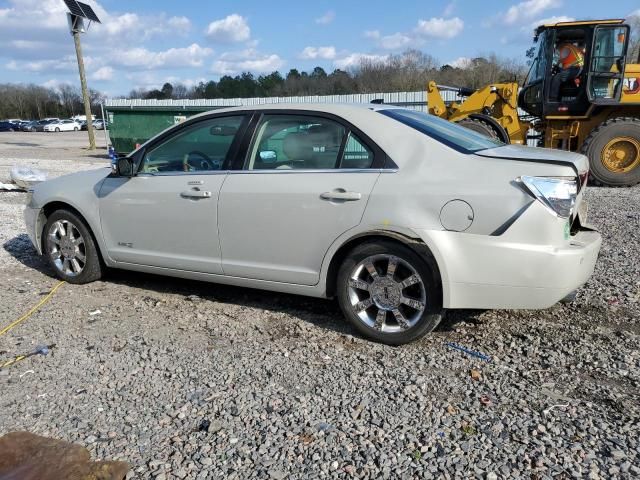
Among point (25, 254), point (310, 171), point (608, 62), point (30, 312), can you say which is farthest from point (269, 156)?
point (608, 62)

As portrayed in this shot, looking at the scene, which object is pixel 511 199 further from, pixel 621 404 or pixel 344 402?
pixel 344 402

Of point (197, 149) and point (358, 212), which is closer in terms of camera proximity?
point (358, 212)

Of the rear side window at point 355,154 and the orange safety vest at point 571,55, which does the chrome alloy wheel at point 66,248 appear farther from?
the orange safety vest at point 571,55

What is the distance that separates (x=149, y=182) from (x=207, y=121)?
74 cm

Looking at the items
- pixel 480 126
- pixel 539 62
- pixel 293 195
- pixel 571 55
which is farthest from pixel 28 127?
pixel 293 195

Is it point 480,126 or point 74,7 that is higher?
point 74,7

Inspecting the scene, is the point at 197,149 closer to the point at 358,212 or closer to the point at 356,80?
the point at 358,212

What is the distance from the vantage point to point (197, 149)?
4.64 meters

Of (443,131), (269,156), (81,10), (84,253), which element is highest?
(81,10)

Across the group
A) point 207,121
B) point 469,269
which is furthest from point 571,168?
point 207,121

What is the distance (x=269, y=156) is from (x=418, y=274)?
1488 mm

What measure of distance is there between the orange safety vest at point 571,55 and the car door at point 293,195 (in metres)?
8.94

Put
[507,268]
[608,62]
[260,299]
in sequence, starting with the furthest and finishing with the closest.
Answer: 1. [608,62]
2. [260,299]
3. [507,268]

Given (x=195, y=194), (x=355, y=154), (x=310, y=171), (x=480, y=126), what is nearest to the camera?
(x=355, y=154)
